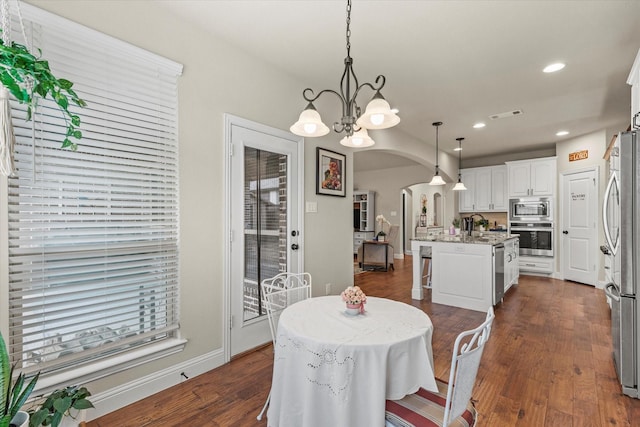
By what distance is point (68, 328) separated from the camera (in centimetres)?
181

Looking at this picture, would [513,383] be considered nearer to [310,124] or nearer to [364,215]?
[310,124]

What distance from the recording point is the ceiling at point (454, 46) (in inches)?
87.5

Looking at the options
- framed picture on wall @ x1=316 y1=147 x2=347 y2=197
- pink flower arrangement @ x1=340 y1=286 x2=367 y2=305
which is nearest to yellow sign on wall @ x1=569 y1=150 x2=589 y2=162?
framed picture on wall @ x1=316 y1=147 x2=347 y2=197

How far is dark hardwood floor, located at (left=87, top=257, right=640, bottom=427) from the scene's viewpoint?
75.1 inches

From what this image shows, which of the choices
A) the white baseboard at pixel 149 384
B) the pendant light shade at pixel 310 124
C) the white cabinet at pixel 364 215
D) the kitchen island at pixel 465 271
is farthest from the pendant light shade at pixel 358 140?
the white cabinet at pixel 364 215

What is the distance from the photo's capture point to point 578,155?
18.5 feet

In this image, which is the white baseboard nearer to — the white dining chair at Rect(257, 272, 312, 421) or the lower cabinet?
the white dining chair at Rect(257, 272, 312, 421)

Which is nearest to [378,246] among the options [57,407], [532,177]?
[532,177]

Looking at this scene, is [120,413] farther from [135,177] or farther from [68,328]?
[135,177]

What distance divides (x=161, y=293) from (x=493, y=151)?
284 inches

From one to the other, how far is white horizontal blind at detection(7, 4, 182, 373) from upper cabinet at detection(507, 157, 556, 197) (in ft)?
22.0

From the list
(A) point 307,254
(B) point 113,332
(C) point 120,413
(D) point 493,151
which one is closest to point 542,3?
(A) point 307,254

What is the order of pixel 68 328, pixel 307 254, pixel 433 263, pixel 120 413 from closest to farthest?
pixel 68 328, pixel 120 413, pixel 307 254, pixel 433 263

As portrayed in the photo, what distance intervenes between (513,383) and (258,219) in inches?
96.6
